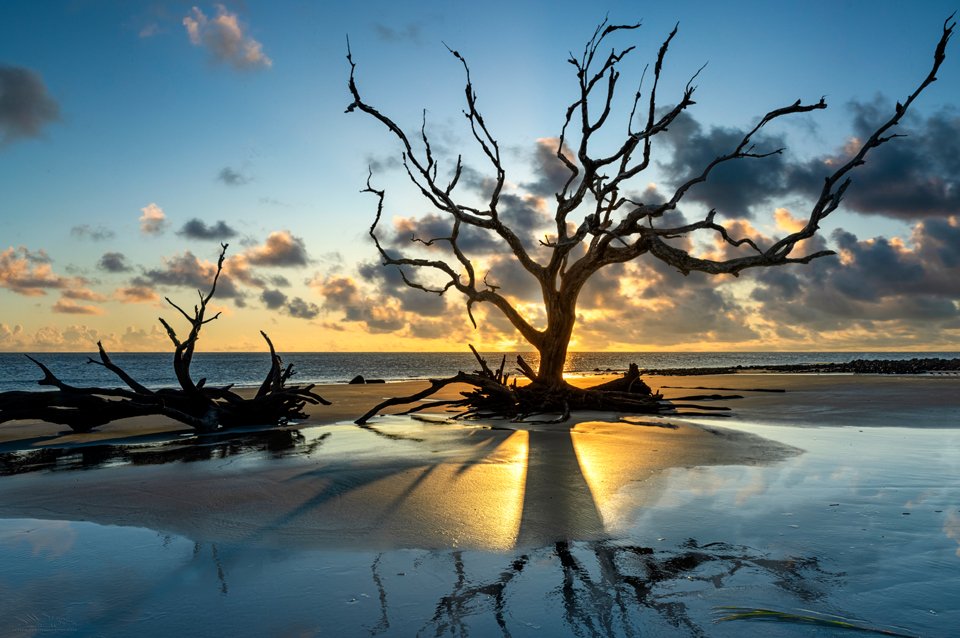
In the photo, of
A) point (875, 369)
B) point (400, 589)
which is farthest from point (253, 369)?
point (400, 589)

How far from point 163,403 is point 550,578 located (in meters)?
8.55

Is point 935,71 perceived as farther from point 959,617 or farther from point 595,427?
point 959,617

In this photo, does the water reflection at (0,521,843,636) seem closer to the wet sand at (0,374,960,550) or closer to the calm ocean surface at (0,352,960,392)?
the wet sand at (0,374,960,550)

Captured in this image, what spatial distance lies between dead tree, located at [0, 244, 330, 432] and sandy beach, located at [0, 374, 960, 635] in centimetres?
149

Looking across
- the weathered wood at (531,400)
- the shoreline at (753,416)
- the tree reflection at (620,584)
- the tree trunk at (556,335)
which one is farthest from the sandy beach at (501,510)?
the tree trunk at (556,335)

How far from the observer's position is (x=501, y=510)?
3945mm

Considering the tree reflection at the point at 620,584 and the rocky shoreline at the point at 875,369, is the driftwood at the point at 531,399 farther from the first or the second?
the rocky shoreline at the point at 875,369

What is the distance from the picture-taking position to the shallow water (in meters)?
2.24

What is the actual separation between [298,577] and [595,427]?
656cm

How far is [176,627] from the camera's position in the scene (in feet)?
7.39

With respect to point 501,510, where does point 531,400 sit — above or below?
above

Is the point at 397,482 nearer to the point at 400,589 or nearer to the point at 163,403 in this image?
the point at 400,589

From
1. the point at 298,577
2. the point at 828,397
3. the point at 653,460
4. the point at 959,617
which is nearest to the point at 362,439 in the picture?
the point at 653,460

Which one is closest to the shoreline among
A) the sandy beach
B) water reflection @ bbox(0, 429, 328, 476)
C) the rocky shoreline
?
water reflection @ bbox(0, 429, 328, 476)
